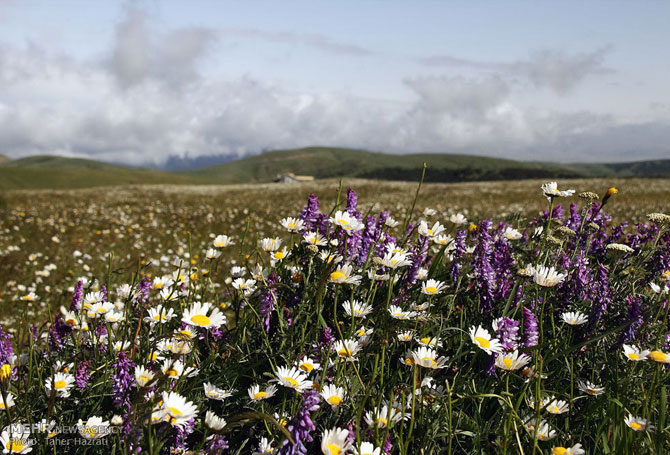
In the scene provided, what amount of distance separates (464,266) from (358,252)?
900 millimetres

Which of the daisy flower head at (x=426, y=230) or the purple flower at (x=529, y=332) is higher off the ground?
the daisy flower head at (x=426, y=230)

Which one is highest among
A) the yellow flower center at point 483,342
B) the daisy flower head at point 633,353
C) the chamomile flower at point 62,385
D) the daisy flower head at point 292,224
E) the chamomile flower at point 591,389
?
the daisy flower head at point 292,224

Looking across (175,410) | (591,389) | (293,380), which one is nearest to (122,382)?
(175,410)

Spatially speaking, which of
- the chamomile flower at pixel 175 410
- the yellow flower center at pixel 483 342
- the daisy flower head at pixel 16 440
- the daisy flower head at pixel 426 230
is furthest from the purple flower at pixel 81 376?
the daisy flower head at pixel 426 230

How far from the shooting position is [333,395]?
2.12 meters

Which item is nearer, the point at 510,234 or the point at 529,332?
the point at 529,332

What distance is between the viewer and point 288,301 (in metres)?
3.07

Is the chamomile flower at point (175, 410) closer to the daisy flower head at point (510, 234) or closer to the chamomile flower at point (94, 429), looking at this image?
the chamomile flower at point (94, 429)

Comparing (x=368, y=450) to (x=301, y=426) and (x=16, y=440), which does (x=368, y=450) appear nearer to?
(x=301, y=426)

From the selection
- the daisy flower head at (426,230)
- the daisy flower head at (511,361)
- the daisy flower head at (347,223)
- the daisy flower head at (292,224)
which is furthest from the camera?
the daisy flower head at (426,230)

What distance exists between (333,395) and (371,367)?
691 millimetres

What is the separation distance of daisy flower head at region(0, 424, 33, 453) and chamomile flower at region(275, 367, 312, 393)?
1.13m

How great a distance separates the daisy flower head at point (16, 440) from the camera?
1826 mm

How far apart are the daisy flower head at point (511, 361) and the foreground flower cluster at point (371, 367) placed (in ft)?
0.03
